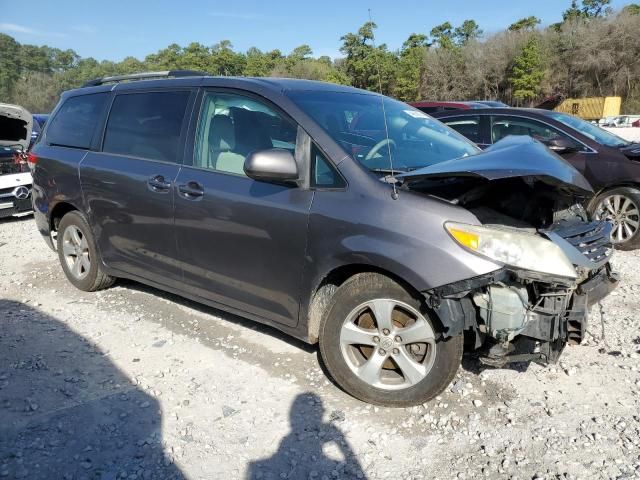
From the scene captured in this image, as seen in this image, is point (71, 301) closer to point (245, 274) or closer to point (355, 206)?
point (245, 274)

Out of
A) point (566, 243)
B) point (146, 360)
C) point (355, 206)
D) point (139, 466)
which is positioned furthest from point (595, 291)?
point (146, 360)

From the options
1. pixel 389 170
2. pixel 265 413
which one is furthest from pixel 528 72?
pixel 265 413

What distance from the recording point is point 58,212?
4.81 m

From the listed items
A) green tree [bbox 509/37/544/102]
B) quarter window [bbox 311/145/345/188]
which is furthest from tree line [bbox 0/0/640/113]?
quarter window [bbox 311/145/345/188]

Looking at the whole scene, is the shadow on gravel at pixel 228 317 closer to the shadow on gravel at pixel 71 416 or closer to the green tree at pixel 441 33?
the shadow on gravel at pixel 71 416

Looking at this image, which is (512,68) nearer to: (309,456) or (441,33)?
(441,33)

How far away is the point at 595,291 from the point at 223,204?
2262mm

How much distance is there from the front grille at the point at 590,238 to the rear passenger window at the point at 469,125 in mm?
3990

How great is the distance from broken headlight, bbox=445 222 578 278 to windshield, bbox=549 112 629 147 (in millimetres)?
4529

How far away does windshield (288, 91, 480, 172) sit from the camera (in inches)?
121

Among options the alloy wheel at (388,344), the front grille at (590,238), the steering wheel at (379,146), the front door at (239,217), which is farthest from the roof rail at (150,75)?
the front grille at (590,238)

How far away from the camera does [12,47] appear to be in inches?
3248

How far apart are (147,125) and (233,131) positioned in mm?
873

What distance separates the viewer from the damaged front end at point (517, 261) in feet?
7.97
